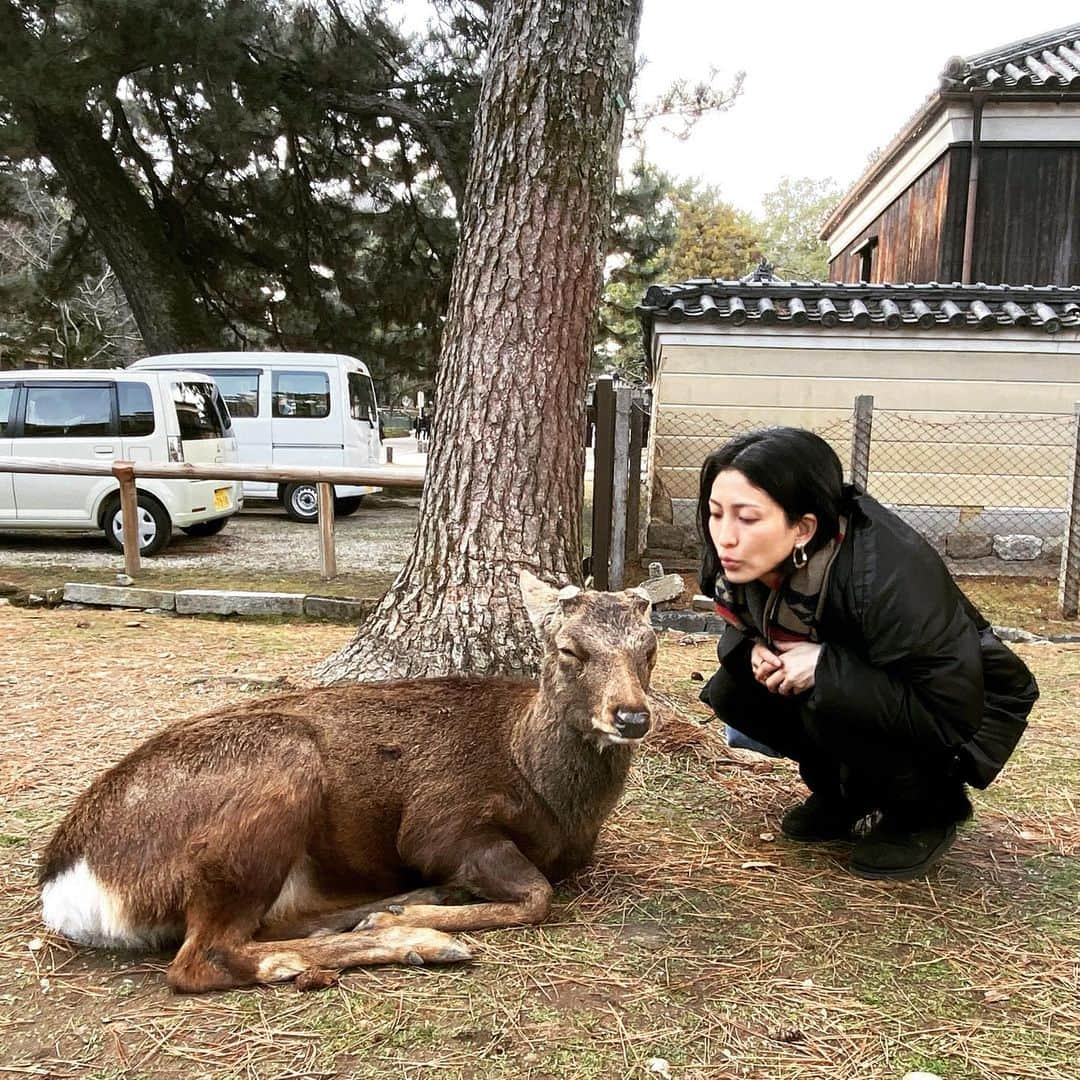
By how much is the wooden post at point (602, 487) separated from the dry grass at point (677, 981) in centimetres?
411

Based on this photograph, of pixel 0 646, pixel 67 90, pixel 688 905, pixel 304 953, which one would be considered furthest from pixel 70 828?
pixel 67 90

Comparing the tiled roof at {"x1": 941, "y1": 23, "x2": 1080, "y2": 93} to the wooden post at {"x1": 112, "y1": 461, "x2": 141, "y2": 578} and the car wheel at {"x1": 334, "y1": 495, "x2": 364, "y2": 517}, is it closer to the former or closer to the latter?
the car wheel at {"x1": 334, "y1": 495, "x2": 364, "y2": 517}

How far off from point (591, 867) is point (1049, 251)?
13.4 metres

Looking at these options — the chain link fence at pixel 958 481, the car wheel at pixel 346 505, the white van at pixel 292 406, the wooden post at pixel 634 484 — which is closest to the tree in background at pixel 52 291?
the white van at pixel 292 406

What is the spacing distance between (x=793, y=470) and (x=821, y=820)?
1.45 m

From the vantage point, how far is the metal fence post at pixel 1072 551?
25.6 ft

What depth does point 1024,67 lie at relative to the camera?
13133 mm

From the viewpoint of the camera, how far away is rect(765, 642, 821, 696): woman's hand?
9.04ft

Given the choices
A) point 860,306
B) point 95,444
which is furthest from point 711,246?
point 95,444

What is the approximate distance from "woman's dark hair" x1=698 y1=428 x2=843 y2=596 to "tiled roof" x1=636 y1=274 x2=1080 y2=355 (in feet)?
23.8

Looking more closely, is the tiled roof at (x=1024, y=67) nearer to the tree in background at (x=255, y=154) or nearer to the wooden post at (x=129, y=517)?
the tree in background at (x=255, y=154)

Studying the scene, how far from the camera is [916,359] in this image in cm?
980

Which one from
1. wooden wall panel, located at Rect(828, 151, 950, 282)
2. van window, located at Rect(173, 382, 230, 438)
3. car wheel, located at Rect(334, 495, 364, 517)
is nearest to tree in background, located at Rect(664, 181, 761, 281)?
wooden wall panel, located at Rect(828, 151, 950, 282)

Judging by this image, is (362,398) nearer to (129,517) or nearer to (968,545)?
(129,517)
